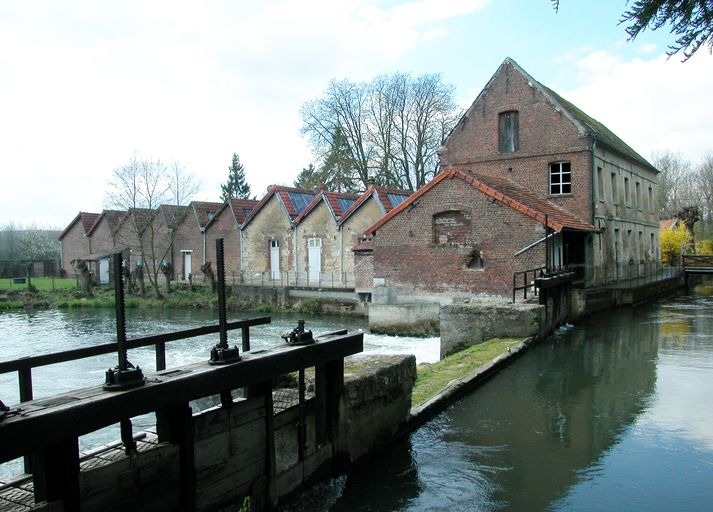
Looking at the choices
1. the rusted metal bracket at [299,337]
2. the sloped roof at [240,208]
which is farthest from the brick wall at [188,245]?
the rusted metal bracket at [299,337]

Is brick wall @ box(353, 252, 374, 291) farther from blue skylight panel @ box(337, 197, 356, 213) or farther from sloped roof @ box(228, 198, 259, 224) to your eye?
sloped roof @ box(228, 198, 259, 224)

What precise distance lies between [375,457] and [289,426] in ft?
5.37

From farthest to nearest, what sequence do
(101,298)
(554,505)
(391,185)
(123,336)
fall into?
1. (391,185)
2. (101,298)
3. (554,505)
4. (123,336)

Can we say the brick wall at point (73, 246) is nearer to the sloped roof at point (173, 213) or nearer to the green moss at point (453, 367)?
the sloped roof at point (173, 213)

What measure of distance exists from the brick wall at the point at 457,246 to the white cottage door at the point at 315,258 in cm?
1201

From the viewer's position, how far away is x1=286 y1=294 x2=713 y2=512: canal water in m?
6.38

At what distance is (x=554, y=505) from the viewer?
623cm

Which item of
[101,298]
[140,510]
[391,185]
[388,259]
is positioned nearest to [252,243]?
[101,298]

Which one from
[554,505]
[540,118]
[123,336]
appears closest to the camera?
[123,336]

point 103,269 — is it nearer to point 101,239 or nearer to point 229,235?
point 101,239

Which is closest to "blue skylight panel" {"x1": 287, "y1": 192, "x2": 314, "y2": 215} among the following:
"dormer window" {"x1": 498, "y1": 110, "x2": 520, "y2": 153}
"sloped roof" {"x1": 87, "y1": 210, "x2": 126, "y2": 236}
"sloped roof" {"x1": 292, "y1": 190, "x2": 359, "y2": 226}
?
"sloped roof" {"x1": 292, "y1": 190, "x2": 359, "y2": 226}

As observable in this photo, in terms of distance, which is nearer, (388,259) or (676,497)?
(676,497)

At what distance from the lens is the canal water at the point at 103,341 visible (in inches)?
513

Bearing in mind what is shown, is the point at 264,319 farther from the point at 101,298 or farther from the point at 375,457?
the point at 101,298
